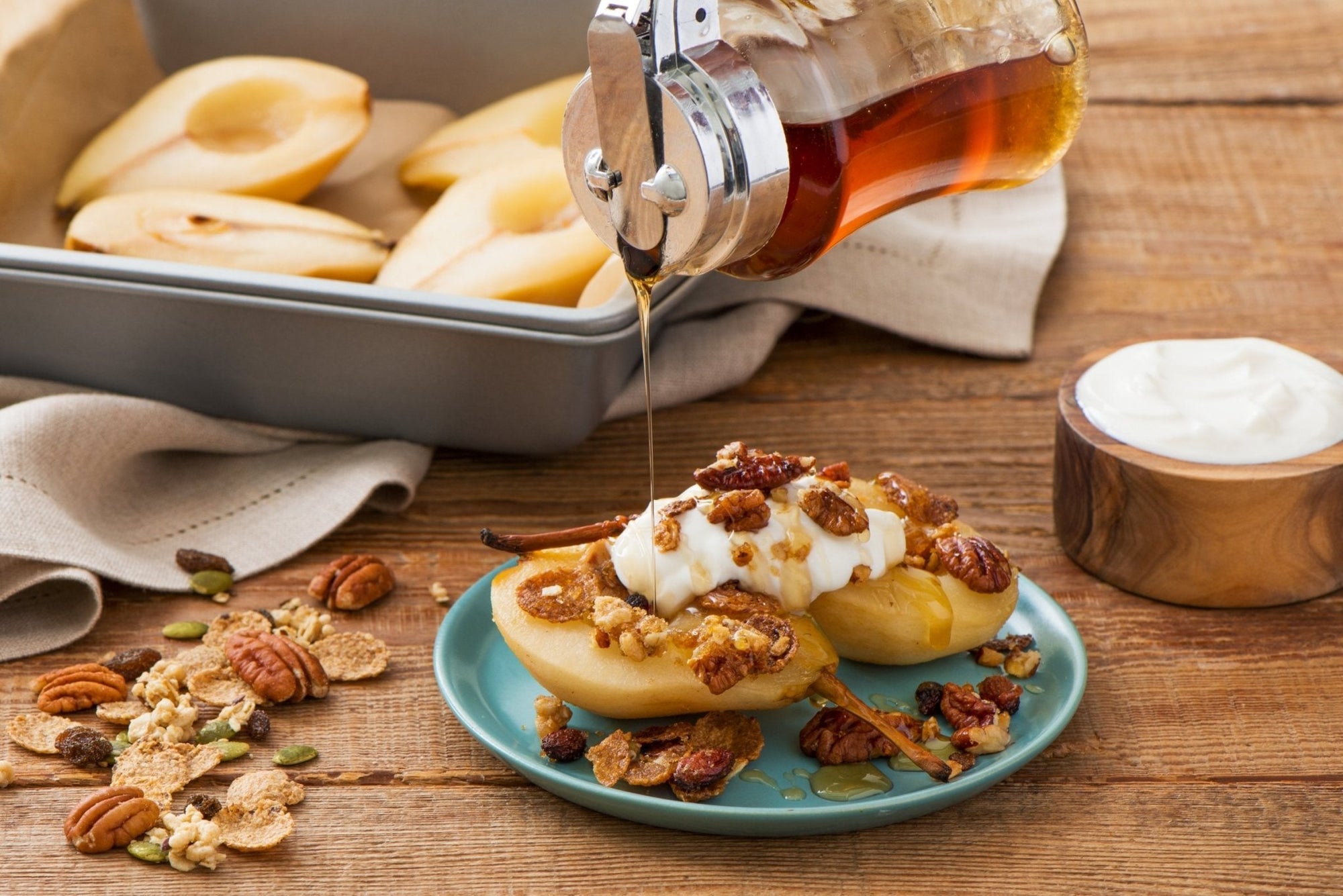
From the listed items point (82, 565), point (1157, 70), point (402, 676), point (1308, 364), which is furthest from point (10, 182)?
point (1157, 70)

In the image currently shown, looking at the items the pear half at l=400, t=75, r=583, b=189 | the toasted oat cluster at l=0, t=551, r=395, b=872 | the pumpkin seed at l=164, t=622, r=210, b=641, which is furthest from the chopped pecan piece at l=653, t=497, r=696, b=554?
the pear half at l=400, t=75, r=583, b=189

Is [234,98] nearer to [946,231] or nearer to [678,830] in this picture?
[946,231]

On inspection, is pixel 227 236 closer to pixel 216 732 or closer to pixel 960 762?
pixel 216 732

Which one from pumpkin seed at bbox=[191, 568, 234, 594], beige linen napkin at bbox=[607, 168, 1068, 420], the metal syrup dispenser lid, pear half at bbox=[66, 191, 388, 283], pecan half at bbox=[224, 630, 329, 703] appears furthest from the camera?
beige linen napkin at bbox=[607, 168, 1068, 420]

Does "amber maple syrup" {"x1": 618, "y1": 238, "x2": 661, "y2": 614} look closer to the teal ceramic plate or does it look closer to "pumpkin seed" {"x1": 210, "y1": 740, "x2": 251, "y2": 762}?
the teal ceramic plate

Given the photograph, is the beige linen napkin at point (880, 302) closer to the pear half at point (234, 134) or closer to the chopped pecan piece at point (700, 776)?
the pear half at point (234, 134)

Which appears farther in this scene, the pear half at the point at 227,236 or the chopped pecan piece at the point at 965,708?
the pear half at the point at 227,236

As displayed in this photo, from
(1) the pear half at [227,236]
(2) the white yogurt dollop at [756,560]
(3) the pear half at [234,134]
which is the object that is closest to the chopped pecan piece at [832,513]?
(2) the white yogurt dollop at [756,560]
